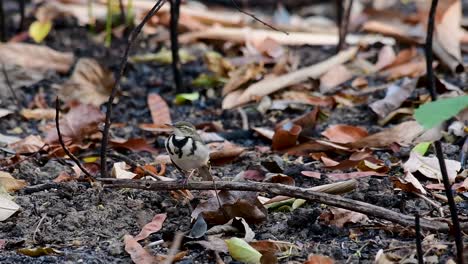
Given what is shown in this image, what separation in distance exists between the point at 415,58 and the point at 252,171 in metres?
2.57

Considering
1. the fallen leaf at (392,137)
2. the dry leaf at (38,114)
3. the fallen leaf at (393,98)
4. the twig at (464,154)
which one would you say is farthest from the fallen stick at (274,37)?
the twig at (464,154)

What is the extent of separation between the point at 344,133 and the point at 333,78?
1.18 meters

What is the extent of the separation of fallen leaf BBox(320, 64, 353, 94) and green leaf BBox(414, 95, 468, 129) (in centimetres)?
319

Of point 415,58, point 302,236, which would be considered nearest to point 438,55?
point 415,58

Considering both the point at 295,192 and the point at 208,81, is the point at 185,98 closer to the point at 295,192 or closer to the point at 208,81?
the point at 208,81

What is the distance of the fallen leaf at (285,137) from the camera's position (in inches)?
167

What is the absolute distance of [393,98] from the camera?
4809mm

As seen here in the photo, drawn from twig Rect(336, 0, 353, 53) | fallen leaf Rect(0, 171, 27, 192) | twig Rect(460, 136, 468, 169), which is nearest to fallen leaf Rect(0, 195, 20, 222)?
fallen leaf Rect(0, 171, 27, 192)

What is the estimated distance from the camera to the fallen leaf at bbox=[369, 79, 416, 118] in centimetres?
472

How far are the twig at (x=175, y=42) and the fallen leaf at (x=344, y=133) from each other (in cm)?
119

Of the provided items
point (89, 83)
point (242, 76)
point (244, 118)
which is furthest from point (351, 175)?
point (89, 83)

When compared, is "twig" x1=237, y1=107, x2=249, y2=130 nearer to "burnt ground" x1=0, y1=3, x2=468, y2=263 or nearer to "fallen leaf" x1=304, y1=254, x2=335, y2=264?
"burnt ground" x1=0, y1=3, x2=468, y2=263

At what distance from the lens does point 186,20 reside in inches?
267

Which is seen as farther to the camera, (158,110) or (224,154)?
(158,110)
